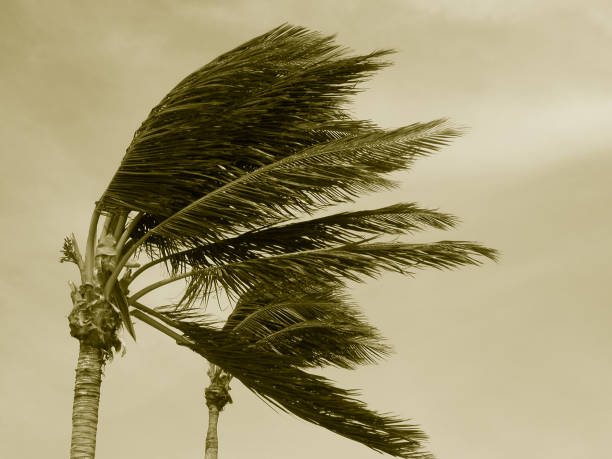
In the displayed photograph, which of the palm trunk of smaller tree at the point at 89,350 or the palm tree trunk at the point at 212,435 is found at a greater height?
the palm tree trunk at the point at 212,435

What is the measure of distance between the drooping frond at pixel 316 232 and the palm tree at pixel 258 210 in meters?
0.01

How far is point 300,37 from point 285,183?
1.78 metres

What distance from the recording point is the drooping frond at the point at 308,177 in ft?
32.9

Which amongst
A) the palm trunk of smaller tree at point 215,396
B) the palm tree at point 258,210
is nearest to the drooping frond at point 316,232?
the palm tree at point 258,210

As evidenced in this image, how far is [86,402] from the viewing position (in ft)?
32.8

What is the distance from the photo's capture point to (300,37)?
414 inches

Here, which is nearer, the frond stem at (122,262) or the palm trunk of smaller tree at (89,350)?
the palm trunk of smaller tree at (89,350)

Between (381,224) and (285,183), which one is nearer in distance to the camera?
(285,183)

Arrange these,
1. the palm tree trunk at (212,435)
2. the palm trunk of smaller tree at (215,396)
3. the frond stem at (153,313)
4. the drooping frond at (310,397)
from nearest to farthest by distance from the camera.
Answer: the drooping frond at (310,397) < the frond stem at (153,313) < the palm tree trunk at (212,435) < the palm trunk of smaller tree at (215,396)

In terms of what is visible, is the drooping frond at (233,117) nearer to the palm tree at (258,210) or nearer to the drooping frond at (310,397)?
the palm tree at (258,210)

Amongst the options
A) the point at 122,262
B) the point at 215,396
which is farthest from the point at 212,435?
the point at 122,262

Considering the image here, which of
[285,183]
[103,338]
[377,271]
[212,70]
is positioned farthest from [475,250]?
[103,338]

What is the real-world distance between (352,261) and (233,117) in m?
2.10

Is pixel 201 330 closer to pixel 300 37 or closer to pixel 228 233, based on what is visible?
pixel 228 233
